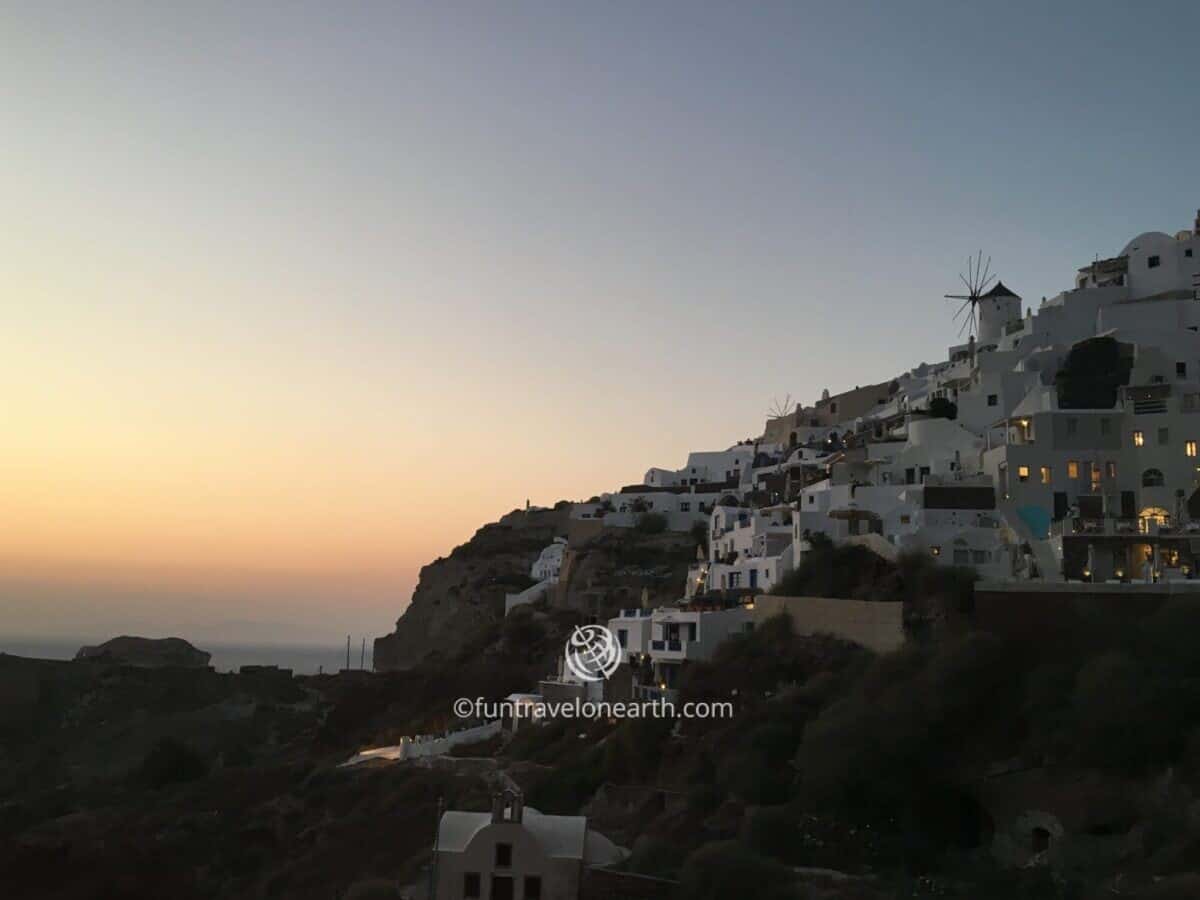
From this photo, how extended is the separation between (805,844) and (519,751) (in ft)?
58.4

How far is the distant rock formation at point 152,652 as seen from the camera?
109 meters

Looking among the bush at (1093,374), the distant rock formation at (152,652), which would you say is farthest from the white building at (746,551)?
the distant rock formation at (152,652)

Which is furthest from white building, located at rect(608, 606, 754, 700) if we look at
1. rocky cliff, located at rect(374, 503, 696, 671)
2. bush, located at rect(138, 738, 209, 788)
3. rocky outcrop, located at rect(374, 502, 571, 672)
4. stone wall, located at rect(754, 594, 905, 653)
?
bush, located at rect(138, 738, 209, 788)

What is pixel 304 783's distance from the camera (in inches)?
1976

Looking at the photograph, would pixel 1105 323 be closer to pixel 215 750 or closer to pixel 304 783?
pixel 304 783

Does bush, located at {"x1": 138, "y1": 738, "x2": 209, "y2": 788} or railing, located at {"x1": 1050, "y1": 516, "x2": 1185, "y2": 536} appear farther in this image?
bush, located at {"x1": 138, "y1": 738, "x2": 209, "y2": 788}

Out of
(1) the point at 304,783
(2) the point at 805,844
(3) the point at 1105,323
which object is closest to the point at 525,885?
(2) the point at 805,844

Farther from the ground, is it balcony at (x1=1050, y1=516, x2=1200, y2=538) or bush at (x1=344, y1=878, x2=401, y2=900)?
balcony at (x1=1050, y1=516, x2=1200, y2=538)

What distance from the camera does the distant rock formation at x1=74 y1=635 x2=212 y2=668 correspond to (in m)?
109

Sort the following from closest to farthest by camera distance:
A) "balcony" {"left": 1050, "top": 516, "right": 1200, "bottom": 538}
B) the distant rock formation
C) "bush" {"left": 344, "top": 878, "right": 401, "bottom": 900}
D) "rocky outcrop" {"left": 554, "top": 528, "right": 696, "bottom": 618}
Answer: "bush" {"left": 344, "top": 878, "right": 401, "bottom": 900} → "balcony" {"left": 1050, "top": 516, "right": 1200, "bottom": 538} → "rocky outcrop" {"left": 554, "top": 528, "right": 696, "bottom": 618} → the distant rock formation

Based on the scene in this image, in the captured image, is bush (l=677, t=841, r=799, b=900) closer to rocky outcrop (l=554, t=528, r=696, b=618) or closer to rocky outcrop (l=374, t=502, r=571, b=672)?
rocky outcrop (l=554, t=528, r=696, b=618)
